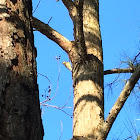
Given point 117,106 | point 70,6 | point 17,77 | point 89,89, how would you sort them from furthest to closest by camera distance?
point 70,6 → point 89,89 → point 117,106 → point 17,77

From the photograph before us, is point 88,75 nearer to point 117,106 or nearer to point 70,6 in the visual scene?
point 117,106

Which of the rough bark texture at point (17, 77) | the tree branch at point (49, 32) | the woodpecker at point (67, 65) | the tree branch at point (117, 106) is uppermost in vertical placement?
the tree branch at point (49, 32)

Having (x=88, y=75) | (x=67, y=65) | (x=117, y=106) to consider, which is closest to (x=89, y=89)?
(x=88, y=75)

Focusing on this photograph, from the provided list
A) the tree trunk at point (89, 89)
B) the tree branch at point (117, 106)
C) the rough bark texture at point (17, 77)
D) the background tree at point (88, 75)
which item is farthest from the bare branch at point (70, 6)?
the rough bark texture at point (17, 77)

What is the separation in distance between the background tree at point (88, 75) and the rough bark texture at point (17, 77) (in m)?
0.50

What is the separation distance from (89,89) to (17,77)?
3.20ft

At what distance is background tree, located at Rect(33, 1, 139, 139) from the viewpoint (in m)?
1.36

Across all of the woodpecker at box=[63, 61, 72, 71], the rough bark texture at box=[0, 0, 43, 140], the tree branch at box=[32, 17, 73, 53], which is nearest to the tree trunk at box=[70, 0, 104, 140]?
the tree branch at box=[32, 17, 73, 53]

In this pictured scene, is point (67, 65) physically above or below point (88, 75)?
above

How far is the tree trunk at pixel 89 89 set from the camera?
1405 millimetres

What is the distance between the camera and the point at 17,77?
1.88ft

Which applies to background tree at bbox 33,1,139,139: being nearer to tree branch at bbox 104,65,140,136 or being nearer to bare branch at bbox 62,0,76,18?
tree branch at bbox 104,65,140,136

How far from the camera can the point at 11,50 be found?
61 cm

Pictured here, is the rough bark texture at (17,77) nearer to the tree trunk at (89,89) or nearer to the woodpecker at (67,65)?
the tree trunk at (89,89)
